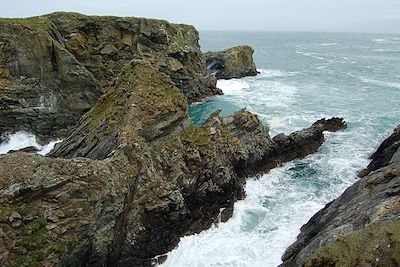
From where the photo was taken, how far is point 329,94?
62.2 meters

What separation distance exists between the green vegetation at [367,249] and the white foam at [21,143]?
3090 cm

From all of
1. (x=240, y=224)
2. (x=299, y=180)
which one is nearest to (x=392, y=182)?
(x=240, y=224)

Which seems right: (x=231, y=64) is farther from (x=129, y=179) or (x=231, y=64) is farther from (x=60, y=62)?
(x=129, y=179)

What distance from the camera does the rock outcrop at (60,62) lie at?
3859 centimetres

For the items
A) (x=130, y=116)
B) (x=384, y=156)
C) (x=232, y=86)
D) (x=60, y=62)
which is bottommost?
(x=232, y=86)

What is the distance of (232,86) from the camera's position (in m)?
70.0

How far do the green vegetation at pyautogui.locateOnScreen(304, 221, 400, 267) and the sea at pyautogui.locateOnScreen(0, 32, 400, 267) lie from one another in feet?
25.6

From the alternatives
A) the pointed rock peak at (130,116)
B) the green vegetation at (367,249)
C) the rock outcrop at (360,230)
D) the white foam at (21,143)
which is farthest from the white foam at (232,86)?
the green vegetation at (367,249)

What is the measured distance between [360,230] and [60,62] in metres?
36.4

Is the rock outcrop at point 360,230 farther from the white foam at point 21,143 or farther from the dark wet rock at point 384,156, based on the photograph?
the white foam at point 21,143

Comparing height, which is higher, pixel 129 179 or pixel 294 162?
pixel 129 179

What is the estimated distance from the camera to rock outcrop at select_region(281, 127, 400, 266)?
11.6 m

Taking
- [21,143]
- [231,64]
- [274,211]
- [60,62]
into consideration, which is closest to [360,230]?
[274,211]

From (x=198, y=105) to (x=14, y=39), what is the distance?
1011 inches
